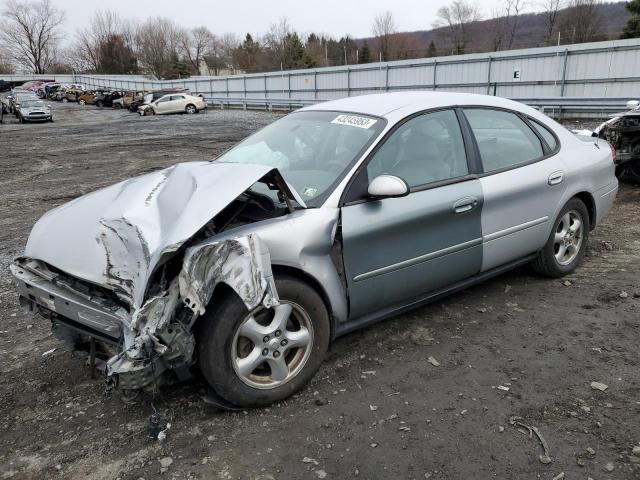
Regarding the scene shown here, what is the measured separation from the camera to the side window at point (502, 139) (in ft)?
12.7

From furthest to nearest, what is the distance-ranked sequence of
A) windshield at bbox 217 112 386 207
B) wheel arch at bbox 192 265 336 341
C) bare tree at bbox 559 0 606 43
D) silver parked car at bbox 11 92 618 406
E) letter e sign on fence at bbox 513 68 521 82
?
bare tree at bbox 559 0 606 43 < letter e sign on fence at bbox 513 68 521 82 < windshield at bbox 217 112 386 207 < wheel arch at bbox 192 265 336 341 < silver parked car at bbox 11 92 618 406

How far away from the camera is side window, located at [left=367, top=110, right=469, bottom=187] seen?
3.37m

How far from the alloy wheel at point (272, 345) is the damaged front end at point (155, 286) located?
0.25 meters

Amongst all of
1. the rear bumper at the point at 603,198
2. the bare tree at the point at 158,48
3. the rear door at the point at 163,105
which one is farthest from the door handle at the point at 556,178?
the bare tree at the point at 158,48

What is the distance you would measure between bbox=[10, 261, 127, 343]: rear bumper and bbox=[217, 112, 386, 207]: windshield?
3.81ft

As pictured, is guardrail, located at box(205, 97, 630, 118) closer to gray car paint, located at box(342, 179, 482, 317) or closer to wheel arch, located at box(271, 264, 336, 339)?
gray car paint, located at box(342, 179, 482, 317)

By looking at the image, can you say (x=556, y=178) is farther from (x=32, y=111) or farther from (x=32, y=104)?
(x=32, y=104)

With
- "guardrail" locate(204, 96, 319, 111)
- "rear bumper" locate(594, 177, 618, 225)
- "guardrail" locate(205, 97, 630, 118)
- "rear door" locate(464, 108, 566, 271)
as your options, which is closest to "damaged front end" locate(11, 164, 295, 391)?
"rear door" locate(464, 108, 566, 271)

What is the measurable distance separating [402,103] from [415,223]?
3.10ft

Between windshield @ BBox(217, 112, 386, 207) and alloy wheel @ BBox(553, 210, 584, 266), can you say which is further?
alloy wheel @ BBox(553, 210, 584, 266)

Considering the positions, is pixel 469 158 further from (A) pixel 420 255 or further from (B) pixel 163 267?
(B) pixel 163 267

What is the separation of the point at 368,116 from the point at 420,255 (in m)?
1.03

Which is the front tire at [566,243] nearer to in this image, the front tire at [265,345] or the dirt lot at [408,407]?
the dirt lot at [408,407]

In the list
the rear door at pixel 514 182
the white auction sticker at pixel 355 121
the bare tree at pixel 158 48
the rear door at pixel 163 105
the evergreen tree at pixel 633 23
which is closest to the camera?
the white auction sticker at pixel 355 121
